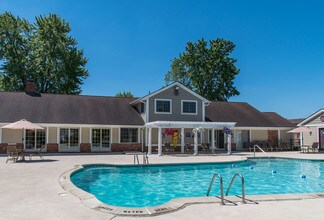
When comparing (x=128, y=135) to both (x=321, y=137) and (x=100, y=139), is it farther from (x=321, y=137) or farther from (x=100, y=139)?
(x=321, y=137)

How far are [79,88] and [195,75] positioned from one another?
17.7m

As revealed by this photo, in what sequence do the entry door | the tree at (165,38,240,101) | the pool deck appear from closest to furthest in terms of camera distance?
the pool deck → the entry door → the tree at (165,38,240,101)

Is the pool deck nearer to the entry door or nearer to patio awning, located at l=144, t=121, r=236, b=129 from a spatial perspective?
patio awning, located at l=144, t=121, r=236, b=129

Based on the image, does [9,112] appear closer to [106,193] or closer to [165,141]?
[165,141]

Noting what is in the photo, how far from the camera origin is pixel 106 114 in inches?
1083

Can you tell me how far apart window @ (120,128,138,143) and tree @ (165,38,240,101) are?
2249 centimetres

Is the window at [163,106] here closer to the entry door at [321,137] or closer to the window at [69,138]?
the window at [69,138]

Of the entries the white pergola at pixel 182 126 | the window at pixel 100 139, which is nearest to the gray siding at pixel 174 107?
the white pergola at pixel 182 126

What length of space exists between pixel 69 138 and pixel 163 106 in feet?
28.0

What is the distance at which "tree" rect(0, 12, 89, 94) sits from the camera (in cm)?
3894

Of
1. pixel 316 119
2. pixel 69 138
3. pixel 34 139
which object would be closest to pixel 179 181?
pixel 69 138

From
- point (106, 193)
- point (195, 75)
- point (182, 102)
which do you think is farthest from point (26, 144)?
point (195, 75)

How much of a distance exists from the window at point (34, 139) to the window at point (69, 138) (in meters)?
1.42

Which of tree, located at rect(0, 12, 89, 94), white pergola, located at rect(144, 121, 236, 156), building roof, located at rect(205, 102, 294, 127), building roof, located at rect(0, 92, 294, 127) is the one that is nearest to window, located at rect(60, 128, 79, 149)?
building roof, located at rect(0, 92, 294, 127)
